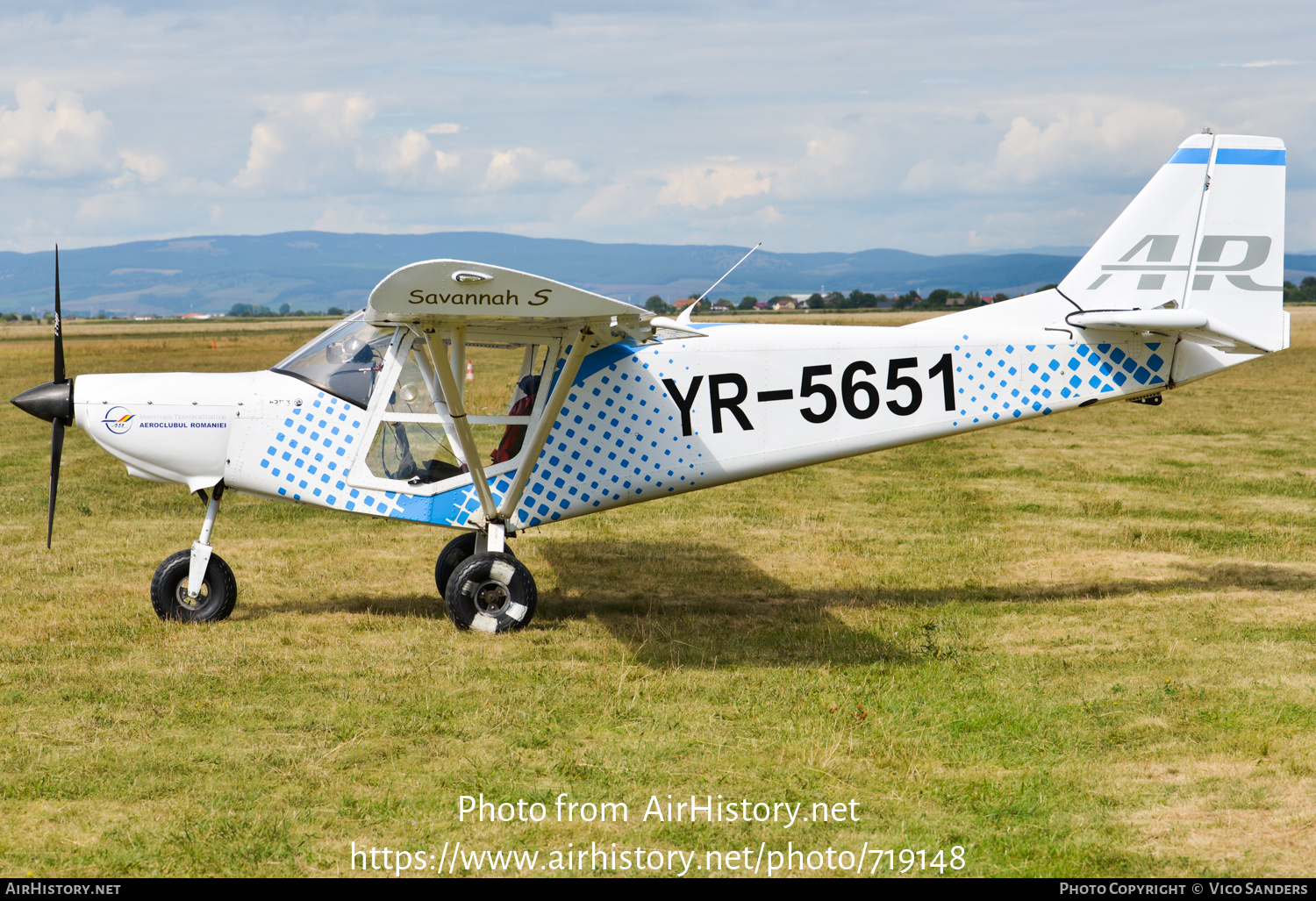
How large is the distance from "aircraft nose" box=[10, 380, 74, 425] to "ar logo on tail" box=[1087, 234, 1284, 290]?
26.9ft

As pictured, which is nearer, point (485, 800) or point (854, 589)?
point (485, 800)

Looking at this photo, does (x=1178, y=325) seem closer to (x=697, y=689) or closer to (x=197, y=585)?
(x=697, y=689)

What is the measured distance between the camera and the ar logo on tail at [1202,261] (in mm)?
8586

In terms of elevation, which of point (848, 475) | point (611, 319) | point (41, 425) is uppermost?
point (611, 319)

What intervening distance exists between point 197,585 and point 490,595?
230 cm

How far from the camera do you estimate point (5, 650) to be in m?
7.61

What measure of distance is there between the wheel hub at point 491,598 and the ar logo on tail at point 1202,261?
5.50 m

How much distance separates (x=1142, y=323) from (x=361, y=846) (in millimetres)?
6832

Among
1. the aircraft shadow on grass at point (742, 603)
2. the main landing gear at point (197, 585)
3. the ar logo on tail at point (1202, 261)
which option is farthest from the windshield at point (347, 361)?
the ar logo on tail at point (1202, 261)

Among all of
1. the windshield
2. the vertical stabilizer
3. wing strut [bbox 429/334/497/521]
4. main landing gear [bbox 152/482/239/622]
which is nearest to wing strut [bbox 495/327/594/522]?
wing strut [bbox 429/334/497/521]

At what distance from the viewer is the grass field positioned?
4.90m

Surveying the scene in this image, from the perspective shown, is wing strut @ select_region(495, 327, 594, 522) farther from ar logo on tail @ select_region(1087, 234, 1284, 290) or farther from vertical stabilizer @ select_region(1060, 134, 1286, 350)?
ar logo on tail @ select_region(1087, 234, 1284, 290)
